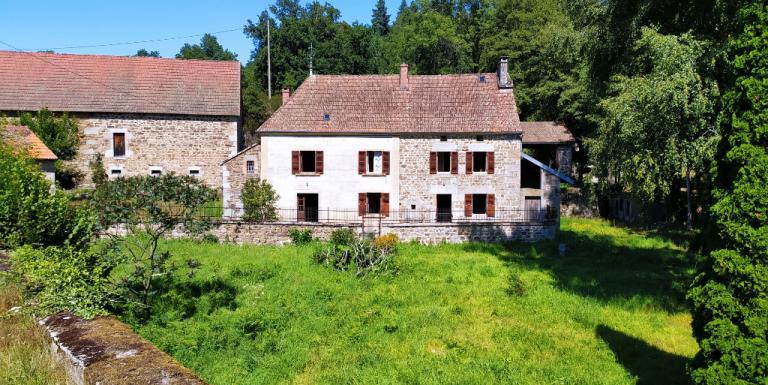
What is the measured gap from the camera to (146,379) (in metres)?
4.62

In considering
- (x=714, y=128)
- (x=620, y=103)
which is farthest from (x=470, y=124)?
(x=714, y=128)

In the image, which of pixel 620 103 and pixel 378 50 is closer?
pixel 620 103

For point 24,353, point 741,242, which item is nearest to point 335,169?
point 741,242

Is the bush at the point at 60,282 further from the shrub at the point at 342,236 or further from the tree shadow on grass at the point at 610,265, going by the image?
the shrub at the point at 342,236

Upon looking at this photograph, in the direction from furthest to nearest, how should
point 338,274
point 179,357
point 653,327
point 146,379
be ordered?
point 338,274 < point 653,327 < point 179,357 < point 146,379

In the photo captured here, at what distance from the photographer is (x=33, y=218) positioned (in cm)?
1084

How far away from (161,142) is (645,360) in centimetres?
2901

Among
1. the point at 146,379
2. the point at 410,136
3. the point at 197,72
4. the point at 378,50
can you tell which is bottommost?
the point at 146,379

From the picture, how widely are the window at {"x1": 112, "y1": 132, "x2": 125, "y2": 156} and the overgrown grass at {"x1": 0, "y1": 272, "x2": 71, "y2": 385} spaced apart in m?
27.1

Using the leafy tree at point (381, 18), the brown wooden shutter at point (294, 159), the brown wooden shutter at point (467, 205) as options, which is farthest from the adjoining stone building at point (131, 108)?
the leafy tree at point (381, 18)

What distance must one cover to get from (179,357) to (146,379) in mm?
5386

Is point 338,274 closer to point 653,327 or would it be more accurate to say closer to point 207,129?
point 653,327

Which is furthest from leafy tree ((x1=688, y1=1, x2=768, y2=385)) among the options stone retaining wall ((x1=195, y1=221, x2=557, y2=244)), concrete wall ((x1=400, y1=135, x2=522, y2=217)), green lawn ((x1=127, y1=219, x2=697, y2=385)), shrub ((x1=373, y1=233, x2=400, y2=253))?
concrete wall ((x1=400, y1=135, x2=522, y2=217))

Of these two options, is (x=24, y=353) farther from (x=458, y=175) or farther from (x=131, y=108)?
(x=131, y=108)
